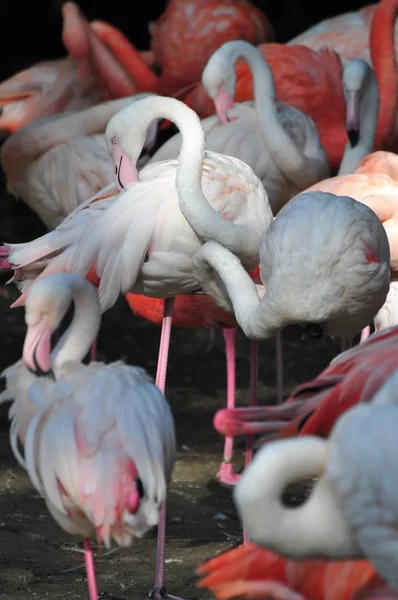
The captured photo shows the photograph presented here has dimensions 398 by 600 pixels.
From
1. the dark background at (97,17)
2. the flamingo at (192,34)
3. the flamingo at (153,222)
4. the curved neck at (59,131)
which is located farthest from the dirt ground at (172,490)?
the dark background at (97,17)

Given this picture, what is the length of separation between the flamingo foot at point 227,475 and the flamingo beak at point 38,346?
1.71m

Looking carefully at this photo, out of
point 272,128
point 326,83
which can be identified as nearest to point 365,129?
point 272,128

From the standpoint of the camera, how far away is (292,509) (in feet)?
7.65

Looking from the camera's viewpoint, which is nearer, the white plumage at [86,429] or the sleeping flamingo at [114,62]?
the white plumage at [86,429]

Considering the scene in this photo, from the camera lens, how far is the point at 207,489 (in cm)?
459

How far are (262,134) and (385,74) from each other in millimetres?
1150

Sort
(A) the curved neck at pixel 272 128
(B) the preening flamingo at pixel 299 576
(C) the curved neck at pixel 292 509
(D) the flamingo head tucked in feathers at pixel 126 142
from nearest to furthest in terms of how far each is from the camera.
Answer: (C) the curved neck at pixel 292 509 < (B) the preening flamingo at pixel 299 576 < (D) the flamingo head tucked in feathers at pixel 126 142 < (A) the curved neck at pixel 272 128

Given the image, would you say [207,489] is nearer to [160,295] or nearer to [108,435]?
[160,295]

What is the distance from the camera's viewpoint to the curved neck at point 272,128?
5.21 metres

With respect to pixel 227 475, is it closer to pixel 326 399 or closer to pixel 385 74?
pixel 326 399

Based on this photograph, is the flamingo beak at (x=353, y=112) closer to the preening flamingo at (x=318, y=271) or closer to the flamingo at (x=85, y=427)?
the preening flamingo at (x=318, y=271)

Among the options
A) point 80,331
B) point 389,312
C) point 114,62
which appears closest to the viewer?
point 80,331

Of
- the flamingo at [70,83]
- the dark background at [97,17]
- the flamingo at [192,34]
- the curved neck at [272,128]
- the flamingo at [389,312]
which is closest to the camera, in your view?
the flamingo at [389,312]

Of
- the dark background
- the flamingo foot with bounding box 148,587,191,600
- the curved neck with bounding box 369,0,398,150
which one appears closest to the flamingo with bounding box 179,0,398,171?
the curved neck with bounding box 369,0,398,150
